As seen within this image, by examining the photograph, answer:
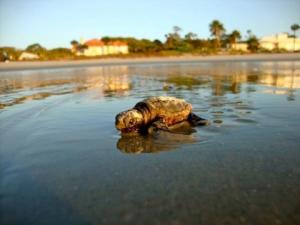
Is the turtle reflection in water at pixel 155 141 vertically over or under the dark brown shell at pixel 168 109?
under

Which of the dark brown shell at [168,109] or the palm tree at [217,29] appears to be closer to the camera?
the dark brown shell at [168,109]

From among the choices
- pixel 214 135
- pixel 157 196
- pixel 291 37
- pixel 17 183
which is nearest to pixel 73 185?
pixel 17 183

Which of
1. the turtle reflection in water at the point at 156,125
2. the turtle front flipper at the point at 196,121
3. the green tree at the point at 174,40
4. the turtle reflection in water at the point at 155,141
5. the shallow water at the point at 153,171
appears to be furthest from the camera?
the green tree at the point at 174,40

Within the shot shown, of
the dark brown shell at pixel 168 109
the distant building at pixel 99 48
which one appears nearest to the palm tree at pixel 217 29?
the distant building at pixel 99 48

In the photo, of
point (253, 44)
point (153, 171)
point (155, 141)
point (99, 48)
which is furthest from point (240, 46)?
point (153, 171)

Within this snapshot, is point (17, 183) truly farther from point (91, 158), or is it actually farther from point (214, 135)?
point (214, 135)

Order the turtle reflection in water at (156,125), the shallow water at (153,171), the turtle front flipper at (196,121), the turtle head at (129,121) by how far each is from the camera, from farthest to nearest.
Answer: the turtle front flipper at (196,121), the turtle head at (129,121), the turtle reflection in water at (156,125), the shallow water at (153,171)

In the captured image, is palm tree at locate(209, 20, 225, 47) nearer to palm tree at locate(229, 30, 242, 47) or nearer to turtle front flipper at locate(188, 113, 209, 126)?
palm tree at locate(229, 30, 242, 47)

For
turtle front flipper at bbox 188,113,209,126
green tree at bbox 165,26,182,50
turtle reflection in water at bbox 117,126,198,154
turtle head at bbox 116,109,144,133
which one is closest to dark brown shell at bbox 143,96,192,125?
turtle front flipper at bbox 188,113,209,126

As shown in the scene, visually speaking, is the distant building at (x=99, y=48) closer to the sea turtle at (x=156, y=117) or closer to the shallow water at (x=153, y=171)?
the sea turtle at (x=156, y=117)

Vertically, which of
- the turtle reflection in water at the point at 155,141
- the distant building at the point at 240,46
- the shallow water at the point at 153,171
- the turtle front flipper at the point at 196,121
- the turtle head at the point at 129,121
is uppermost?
the distant building at the point at 240,46
